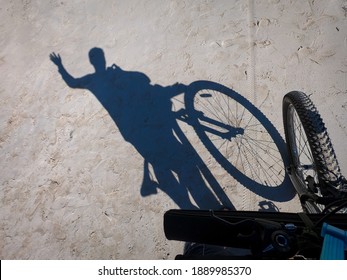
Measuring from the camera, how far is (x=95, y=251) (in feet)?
10.8

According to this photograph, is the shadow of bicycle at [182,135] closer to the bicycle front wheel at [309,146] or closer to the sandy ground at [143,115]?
the sandy ground at [143,115]

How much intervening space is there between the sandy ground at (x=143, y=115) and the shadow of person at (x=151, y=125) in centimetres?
2

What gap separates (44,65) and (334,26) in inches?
161

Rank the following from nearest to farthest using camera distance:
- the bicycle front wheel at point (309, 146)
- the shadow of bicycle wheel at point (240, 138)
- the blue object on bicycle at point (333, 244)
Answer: the blue object on bicycle at point (333, 244) < the bicycle front wheel at point (309, 146) < the shadow of bicycle wheel at point (240, 138)

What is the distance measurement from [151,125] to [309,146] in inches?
75.7

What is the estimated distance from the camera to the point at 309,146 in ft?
8.70

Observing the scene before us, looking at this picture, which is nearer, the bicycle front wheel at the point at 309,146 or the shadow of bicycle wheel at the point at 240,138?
the bicycle front wheel at the point at 309,146

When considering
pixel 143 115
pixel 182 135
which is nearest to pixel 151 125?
pixel 143 115

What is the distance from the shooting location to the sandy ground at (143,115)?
3391mm

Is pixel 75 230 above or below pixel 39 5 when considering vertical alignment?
below

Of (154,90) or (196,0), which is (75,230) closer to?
(154,90)

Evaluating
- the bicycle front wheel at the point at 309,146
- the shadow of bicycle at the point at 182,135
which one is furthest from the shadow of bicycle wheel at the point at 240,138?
the bicycle front wheel at the point at 309,146

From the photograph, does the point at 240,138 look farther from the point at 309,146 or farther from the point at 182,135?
the point at 309,146
